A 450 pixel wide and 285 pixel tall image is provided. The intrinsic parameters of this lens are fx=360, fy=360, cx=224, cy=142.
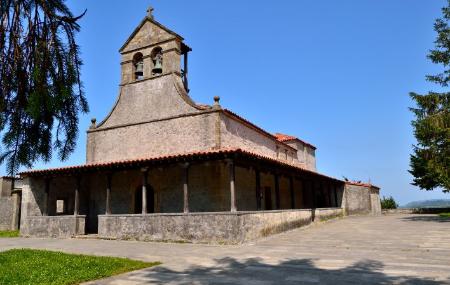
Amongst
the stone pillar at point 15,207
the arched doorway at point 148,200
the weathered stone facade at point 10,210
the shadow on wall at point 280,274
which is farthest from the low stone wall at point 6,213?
the shadow on wall at point 280,274

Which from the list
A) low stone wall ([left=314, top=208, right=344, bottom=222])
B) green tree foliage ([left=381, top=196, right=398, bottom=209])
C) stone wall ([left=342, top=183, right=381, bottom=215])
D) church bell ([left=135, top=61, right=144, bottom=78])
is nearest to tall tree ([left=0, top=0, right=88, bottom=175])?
church bell ([left=135, top=61, right=144, bottom=78])

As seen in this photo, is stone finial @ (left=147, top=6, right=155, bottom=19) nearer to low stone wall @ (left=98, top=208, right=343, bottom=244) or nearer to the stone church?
the stone church

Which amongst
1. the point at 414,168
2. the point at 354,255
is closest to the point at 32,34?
the point at 354,255

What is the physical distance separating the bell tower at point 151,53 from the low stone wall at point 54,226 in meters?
7.77

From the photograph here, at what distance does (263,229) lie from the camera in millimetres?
13883

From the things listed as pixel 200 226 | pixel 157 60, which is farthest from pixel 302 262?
pixel 157 60

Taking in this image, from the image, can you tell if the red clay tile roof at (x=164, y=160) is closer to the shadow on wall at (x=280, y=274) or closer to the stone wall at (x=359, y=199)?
the shadow on wall at (x=280, y=274)

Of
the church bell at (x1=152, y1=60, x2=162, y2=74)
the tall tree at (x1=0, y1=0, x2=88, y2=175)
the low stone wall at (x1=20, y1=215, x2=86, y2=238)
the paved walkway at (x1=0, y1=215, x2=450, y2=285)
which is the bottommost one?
the paved walkway at (x1=0, y1=215, x2=450, y2=285)

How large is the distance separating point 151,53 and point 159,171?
21.2ft

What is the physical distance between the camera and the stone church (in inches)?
564

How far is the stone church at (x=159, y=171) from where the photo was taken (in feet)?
47.0

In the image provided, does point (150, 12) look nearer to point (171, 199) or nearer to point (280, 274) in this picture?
point (171, 199)

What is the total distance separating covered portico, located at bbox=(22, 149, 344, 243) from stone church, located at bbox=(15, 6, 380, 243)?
0.16 feet

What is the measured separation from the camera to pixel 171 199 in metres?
17.0
